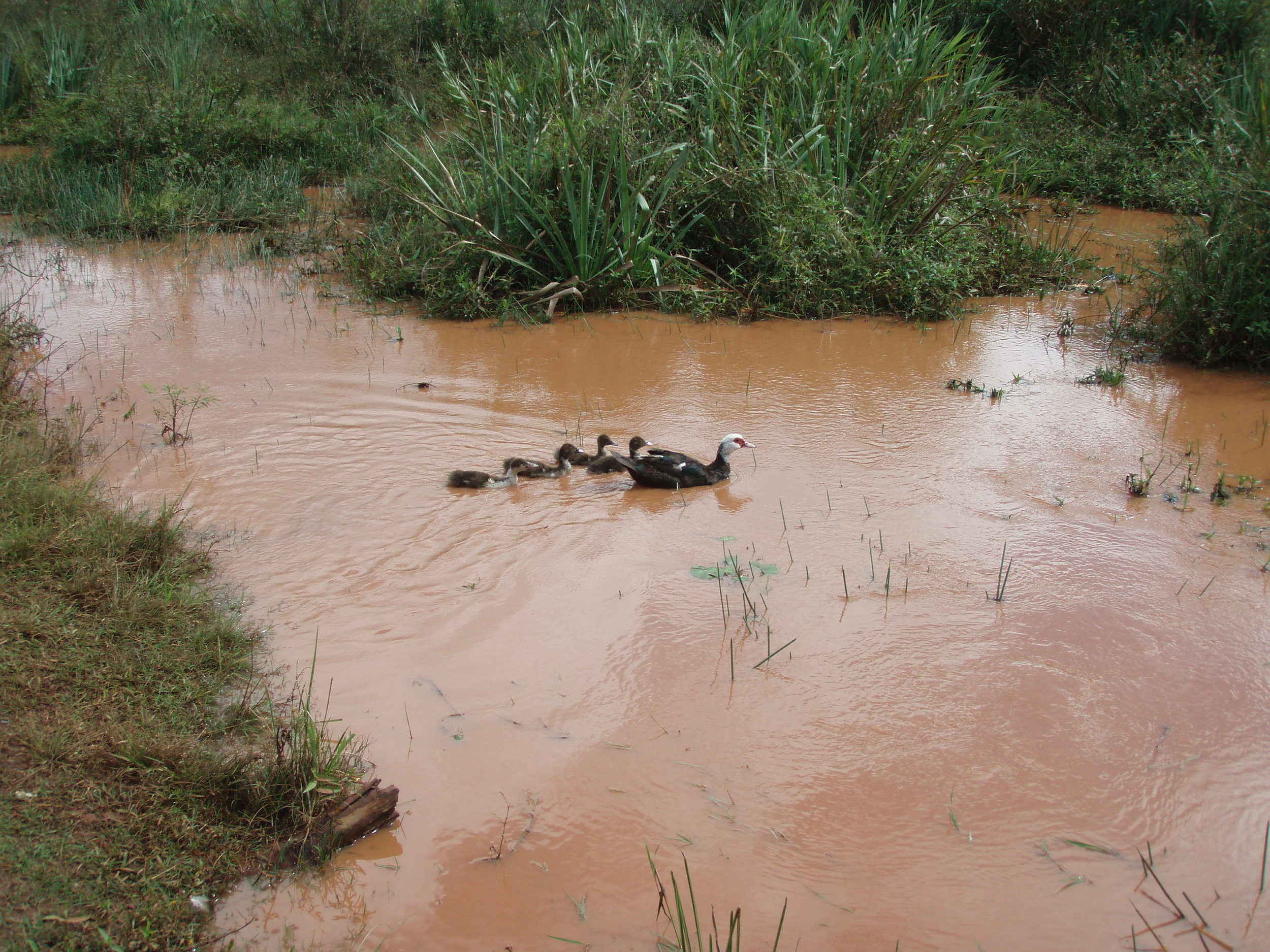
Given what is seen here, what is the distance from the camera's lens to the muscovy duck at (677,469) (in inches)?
254

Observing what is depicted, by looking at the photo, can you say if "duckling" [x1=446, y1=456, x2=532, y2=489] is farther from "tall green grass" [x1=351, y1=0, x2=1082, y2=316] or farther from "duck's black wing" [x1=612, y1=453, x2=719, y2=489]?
"tall green grass" [x1=351, y1=0, x2=1082, y2=316]

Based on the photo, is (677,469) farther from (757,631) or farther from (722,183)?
(722,183)

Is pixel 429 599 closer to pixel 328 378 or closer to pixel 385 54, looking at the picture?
pixel 328 378

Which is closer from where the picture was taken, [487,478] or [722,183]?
[487,478]

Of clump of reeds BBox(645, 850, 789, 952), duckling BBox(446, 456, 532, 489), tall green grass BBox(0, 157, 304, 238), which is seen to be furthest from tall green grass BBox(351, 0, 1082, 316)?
clump of reeds BBox(645, 850, 789, 952)

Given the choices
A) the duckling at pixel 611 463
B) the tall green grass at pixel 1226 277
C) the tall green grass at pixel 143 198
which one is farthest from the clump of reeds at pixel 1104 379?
the tall green grass at pixel 143 198

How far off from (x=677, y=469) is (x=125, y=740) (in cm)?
374

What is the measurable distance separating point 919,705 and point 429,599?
2.50 meters

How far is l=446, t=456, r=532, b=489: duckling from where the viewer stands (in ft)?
20.6

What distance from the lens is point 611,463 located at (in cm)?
663

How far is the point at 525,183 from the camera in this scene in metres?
9.40

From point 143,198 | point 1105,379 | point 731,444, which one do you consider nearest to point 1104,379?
point 1105,379

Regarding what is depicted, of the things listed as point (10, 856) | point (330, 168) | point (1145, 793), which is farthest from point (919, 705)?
point (330, 168)

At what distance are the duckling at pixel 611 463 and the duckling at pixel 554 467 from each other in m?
0.16
